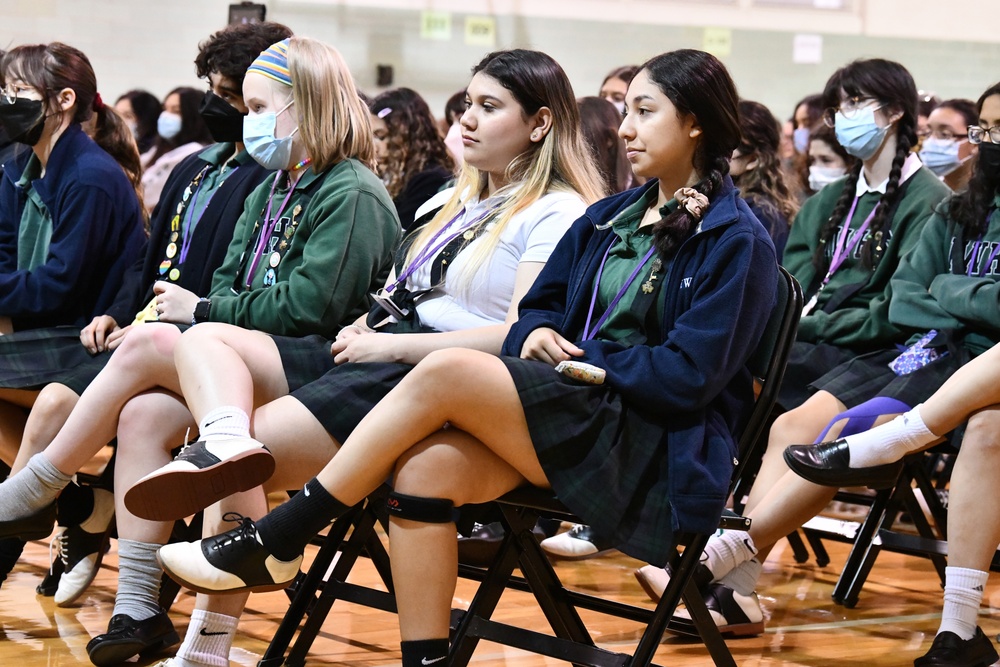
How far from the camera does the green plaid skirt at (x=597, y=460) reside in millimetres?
2340

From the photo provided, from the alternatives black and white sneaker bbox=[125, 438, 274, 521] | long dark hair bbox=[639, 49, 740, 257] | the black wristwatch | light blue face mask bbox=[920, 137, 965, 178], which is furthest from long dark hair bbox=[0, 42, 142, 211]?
light blue face mask bbox=[920, 137, 965, 178]

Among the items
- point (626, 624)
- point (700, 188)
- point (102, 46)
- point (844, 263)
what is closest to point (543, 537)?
point (626, 624)

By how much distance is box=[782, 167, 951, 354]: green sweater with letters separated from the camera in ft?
11.7

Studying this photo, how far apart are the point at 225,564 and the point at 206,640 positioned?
0.37 metres

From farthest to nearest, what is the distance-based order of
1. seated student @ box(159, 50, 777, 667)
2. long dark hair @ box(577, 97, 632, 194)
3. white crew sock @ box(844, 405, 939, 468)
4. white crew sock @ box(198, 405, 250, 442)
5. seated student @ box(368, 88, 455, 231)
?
seated student @ box(368, 88, 455, 231) < long dark hair @ box(577, 97, 632, 194) < white crew sock @ box(844, 405, 939, 468) < white crew sock @ box(198, 405, 250, 442) < seated student @ box(159, 50, 777, 667)

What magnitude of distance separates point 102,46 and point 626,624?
20.7ft

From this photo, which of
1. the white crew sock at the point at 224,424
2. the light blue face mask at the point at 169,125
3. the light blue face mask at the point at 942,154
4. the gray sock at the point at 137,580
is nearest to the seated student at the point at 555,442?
the white crew sock at the point at 224,424

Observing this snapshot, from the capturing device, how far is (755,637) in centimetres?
Answer: 316

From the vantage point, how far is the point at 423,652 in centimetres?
234

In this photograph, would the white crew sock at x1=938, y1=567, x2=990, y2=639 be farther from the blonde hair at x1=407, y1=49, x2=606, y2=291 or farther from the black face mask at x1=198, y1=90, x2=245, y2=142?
the black face mask at x1=198, y1=90, x2=245, y2=142

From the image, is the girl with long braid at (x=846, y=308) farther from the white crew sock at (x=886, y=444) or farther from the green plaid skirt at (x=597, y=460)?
the green plaid skirt at (x=597, y=460)

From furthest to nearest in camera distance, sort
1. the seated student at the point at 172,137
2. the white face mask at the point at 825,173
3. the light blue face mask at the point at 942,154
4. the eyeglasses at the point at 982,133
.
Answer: the seated student at the point at 172,137
the light blue face mask at the point at 942,154
the white face mask at the point at 825,173
the eyeglasses at the point at 982,133

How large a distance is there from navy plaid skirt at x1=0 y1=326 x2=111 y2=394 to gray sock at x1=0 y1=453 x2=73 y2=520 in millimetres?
376

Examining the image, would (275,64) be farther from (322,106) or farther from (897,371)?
(897,371)
